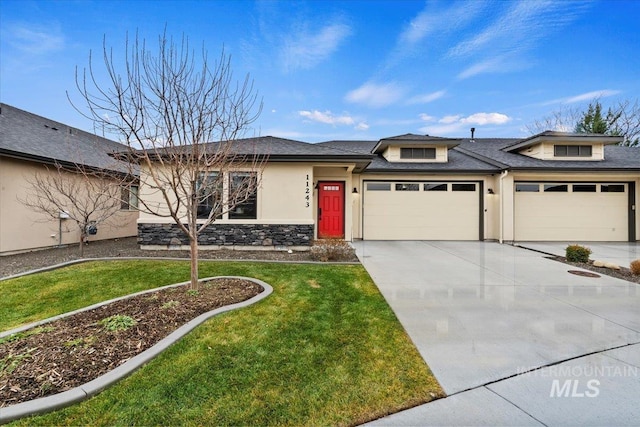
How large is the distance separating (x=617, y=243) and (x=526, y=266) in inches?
292

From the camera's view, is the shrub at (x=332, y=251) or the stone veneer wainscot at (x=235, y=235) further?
the stone veneer wainscot at (x=235, y=235)

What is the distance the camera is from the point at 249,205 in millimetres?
8828

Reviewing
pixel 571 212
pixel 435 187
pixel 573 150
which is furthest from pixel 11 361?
pixel 573 150

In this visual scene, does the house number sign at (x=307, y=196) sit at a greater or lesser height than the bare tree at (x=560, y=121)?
lesser

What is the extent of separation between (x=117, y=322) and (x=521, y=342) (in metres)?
4.68

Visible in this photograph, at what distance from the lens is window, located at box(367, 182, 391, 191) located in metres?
11.3

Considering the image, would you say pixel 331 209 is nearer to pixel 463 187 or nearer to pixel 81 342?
pixel 463 187

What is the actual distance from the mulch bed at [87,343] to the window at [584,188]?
43.3ft

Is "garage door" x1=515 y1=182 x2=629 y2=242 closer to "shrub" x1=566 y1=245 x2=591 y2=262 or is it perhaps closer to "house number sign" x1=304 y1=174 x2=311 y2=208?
"shrub" x1=566 y1=245 x2=591 y2=262

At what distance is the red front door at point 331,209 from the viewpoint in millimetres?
10719

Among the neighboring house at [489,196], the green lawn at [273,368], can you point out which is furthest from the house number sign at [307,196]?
the green lawn at [273,368]

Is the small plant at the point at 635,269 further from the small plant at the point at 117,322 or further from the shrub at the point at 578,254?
the small plant at the point at 117,322

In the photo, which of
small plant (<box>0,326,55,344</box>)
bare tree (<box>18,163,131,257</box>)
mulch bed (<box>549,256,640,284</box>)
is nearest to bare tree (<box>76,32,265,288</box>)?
small plant (<box>0,326,55,344</box>)

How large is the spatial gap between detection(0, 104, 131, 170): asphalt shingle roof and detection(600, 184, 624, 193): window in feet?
56.5
